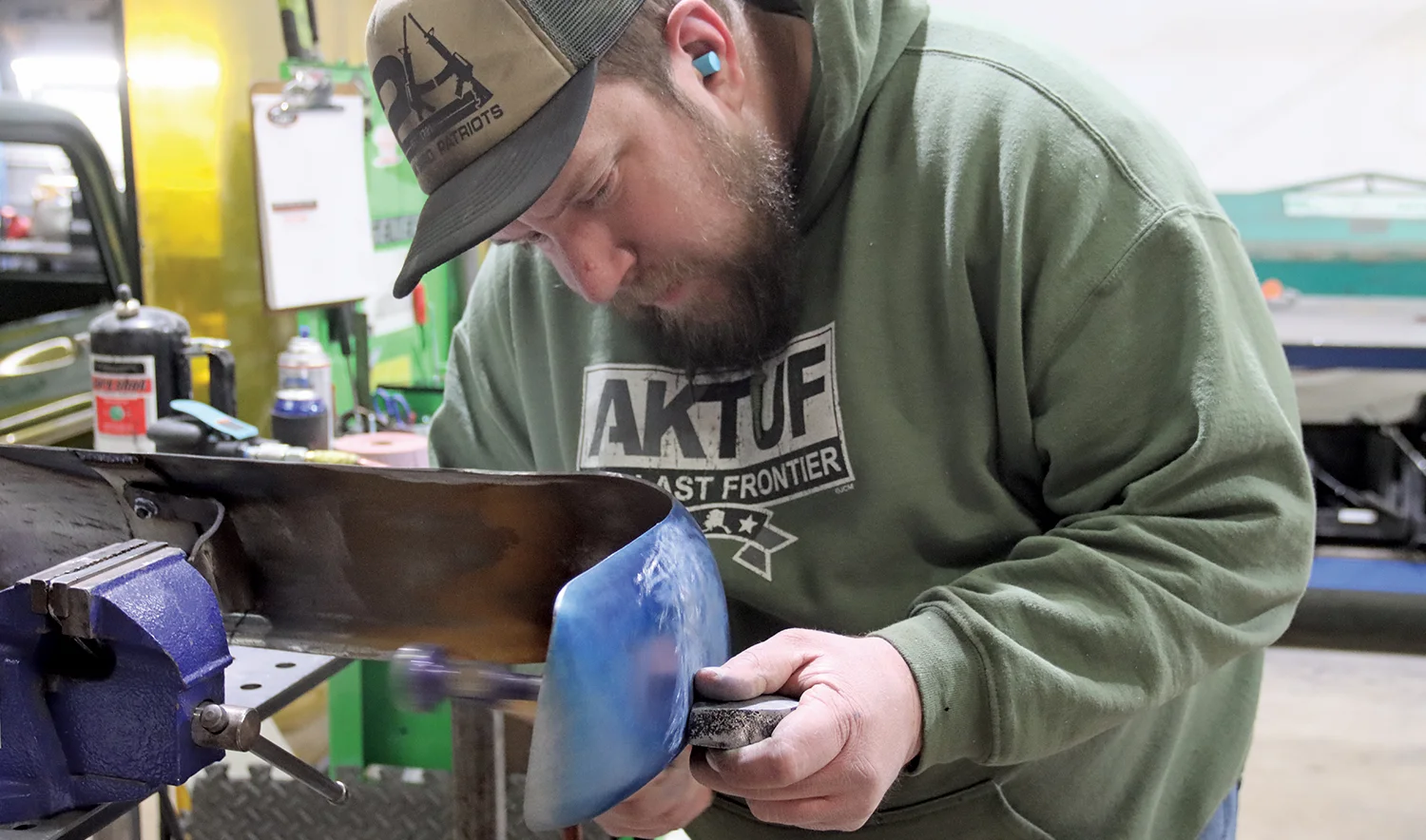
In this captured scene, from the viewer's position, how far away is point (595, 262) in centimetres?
83

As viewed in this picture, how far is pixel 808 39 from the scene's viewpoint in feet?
2.93

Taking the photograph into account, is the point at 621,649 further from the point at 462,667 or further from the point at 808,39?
the point at 808,39

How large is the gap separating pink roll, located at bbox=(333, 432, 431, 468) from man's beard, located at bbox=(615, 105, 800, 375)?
0.69m

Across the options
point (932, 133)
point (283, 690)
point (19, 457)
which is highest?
point (932, 133)

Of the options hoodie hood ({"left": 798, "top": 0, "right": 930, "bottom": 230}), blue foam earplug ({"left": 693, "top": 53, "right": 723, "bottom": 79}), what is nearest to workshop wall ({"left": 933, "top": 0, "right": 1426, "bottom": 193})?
hoodie hood ({"left": 798, "top": 0, "right": 930, "bottom": 230})

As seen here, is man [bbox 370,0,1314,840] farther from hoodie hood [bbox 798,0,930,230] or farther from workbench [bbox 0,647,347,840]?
workbench [bbox 0,647,347,840]

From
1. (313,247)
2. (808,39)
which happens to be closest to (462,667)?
(808,39)

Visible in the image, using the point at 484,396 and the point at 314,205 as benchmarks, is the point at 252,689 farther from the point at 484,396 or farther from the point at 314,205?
the point at 314,205

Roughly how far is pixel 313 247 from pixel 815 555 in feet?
4.47

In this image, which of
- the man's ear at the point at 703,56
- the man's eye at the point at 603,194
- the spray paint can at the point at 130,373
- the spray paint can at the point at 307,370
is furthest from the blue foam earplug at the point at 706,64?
the spray paint can at the point at 307,370

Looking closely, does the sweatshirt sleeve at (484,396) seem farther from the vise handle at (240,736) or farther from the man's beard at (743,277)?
the vise handle at (240,736)

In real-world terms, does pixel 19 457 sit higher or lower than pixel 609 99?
lower

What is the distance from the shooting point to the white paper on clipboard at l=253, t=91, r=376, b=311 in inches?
72.6

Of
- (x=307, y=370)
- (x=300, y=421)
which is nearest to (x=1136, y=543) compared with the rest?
(x=300, y=421)
